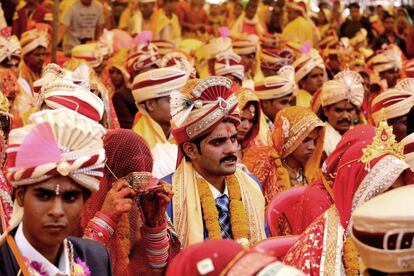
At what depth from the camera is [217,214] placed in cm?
632

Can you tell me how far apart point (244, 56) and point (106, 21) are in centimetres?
486

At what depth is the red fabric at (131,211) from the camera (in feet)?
18.6

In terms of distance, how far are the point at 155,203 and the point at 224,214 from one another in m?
0.84

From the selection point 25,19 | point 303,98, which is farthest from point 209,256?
point 25,19

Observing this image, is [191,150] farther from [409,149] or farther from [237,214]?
[409,149]

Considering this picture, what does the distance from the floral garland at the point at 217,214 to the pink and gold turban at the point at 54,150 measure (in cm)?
187

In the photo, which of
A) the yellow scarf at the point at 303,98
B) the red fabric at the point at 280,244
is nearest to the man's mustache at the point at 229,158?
the red fabric at the point at 280,244

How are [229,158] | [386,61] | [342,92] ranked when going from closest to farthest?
[229,158], [342,92], [386,61]

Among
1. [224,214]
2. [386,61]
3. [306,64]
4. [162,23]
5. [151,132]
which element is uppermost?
[224,214]

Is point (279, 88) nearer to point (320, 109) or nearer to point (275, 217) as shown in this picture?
point (320, 109)

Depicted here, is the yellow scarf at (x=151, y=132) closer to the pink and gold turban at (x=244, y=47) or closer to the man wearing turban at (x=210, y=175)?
the man wearing turban at (x=210, y=175)

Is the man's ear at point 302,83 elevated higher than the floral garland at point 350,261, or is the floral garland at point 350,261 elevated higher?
the floral garland at point 350,261

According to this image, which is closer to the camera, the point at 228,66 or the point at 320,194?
the point at 320,194

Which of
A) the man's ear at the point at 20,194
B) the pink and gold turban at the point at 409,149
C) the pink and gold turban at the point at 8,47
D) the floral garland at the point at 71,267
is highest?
the man's ear at the point at 20,194
